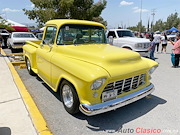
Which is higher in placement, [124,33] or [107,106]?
[124,33]

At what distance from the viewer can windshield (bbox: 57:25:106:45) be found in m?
3.79

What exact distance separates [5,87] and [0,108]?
1.35 metres

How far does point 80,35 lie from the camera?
159 inches

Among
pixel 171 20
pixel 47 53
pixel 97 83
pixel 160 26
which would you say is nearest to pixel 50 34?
pixel 47 53

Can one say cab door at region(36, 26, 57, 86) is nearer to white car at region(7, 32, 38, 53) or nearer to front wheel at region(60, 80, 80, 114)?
front wheel at region(60, 80, 80, 114)

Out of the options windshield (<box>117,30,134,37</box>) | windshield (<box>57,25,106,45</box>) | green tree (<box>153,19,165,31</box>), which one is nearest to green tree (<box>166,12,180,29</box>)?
green tree (<box>153,19,165,31</box>)

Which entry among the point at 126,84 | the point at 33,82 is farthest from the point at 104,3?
the point at 126,84

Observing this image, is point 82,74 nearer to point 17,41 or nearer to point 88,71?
point 88,71

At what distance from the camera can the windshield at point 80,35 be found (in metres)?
3.79

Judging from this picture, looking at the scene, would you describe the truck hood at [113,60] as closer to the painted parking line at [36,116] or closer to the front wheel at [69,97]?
the front wheel at [69,97]

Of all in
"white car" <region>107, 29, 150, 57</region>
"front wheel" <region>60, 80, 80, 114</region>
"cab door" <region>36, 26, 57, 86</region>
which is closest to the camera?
"front wheel" <region>60, 80, 80, 114</region>

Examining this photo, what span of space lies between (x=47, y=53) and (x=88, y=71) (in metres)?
1.84

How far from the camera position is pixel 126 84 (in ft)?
10.1

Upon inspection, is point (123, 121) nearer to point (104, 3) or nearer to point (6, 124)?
point (6, 124)
